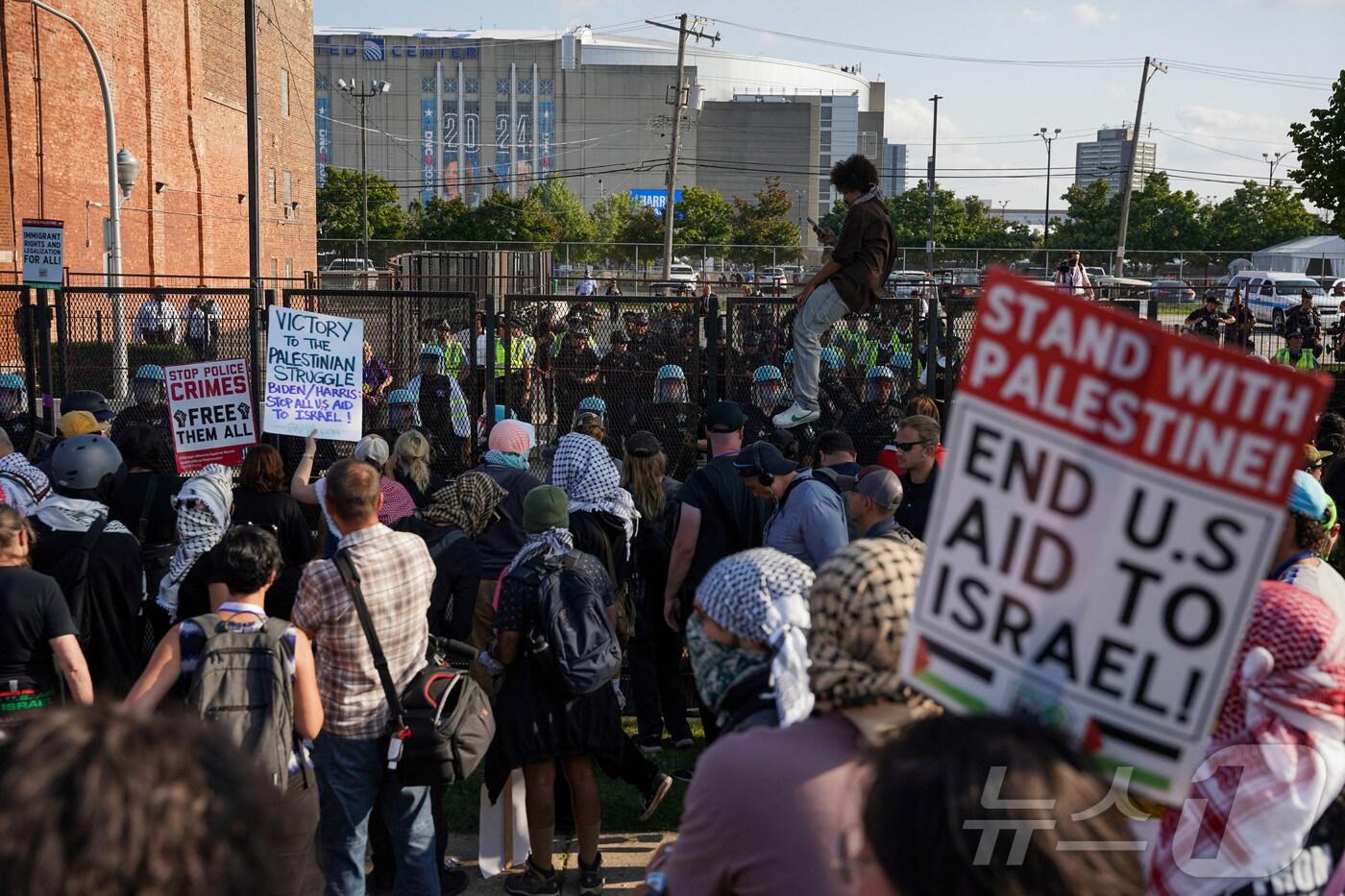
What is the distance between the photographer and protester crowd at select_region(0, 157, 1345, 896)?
189 centimetres

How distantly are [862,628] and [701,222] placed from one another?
74466 mm

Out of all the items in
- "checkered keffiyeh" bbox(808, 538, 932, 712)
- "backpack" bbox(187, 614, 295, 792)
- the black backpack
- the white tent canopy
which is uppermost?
the white tent canopy

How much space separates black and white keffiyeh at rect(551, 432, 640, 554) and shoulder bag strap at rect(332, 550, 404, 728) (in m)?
2.13

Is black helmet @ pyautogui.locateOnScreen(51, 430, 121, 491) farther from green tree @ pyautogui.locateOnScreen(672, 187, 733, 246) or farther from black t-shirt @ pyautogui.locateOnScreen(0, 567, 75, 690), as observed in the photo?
green tree @ pyautogui.locateOnScreen(672, 187, 733, 246)

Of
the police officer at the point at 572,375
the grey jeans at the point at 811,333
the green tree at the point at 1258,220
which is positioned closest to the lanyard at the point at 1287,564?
the grey jeans at the point at 811,333

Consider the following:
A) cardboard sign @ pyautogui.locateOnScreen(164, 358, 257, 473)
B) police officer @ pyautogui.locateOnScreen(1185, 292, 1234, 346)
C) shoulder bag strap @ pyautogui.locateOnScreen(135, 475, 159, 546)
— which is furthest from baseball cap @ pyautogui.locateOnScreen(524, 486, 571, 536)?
police officer @ pyautogui.locateOnScreen(1185, 292, 1234, 346)

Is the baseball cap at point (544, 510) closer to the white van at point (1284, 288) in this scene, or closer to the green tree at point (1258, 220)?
the white van at point (1284, 288)

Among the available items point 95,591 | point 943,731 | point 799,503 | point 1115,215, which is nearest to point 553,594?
point 799,503

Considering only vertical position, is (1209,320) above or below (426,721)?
above

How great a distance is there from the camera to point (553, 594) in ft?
18.1

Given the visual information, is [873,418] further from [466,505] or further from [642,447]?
[466,505]

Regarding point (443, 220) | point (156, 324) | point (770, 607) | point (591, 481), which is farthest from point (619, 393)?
point (443, 220)

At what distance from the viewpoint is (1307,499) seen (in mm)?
4023

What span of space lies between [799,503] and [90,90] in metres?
33.2
